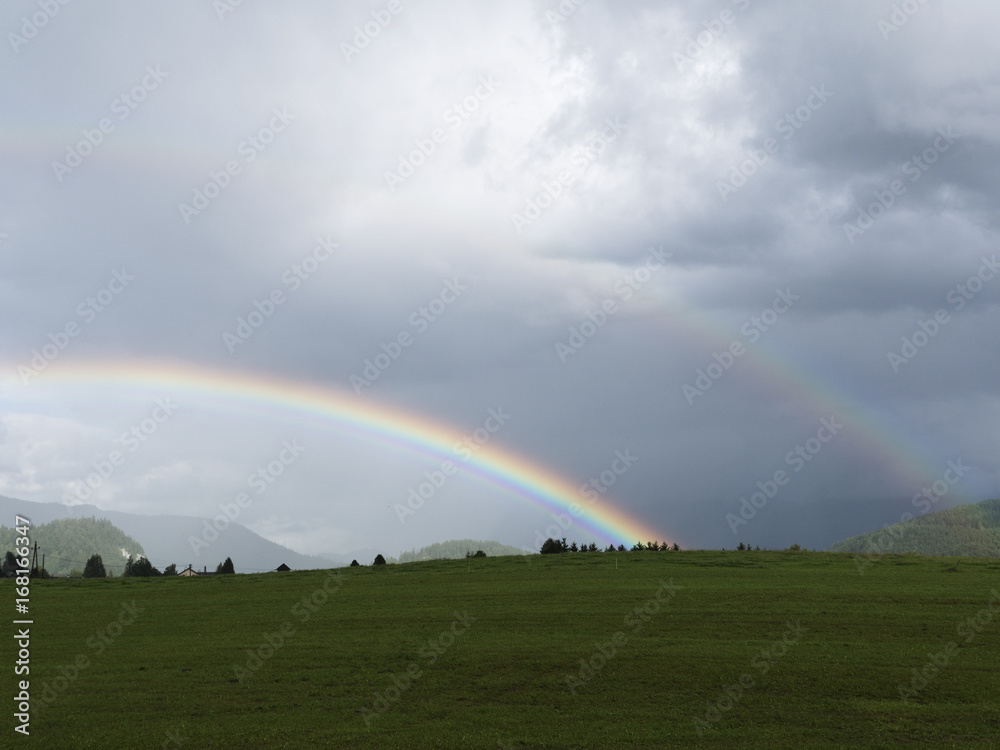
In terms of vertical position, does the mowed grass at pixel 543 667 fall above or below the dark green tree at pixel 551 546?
below

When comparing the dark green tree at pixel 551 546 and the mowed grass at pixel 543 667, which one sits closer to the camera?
the mowed grass at pixel 543 667

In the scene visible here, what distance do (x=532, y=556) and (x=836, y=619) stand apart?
4672 centimetres

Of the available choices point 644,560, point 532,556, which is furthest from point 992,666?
point 532,556

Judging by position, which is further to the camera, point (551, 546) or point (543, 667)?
point (551, 546)

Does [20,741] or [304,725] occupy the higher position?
[304,725]

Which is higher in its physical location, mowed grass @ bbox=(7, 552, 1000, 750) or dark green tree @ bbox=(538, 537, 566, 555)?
dark green tree @ bbox=(538, 537, 566, 555)

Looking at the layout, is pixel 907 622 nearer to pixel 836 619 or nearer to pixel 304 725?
pixel 836 619

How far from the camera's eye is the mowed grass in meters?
26.7

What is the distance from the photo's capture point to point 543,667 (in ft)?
114

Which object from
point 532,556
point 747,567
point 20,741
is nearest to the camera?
point 20,741

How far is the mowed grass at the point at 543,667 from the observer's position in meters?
26.7

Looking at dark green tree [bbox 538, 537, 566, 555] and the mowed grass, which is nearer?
the mowed grass

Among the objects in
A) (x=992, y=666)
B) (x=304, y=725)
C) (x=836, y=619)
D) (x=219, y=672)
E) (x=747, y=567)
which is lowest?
(x=304, y=725)

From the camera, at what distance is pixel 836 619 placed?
43781mm
